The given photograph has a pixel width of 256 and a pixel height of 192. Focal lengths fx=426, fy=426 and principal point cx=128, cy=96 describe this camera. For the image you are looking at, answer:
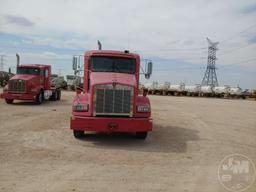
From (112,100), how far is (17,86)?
15.3 m

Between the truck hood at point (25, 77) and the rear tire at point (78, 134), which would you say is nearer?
the rear tire at point (78, 134)

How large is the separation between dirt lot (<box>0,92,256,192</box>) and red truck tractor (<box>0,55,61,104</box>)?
375 inches

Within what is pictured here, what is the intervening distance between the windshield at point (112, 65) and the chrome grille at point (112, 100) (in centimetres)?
165

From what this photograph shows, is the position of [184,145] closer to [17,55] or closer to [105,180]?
[105,180]

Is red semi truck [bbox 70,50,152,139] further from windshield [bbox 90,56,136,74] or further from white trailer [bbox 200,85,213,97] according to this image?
white trailer [bbox 200,85,213,97]

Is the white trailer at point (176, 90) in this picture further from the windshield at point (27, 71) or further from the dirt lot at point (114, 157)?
the dirt lot at point (114, 157)

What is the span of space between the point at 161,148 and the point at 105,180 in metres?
4.18

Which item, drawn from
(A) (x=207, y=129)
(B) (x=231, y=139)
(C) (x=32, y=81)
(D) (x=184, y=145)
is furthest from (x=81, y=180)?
(C) (x=32, y=81)

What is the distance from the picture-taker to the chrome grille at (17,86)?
85.6 ft

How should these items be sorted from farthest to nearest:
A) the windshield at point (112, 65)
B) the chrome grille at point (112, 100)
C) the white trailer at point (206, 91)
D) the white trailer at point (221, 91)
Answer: the white trailer at point (206, 91) < the white trailer at point (221, 91) < the windshield at point (112, 65) < the chrome grille at point (112, 100)

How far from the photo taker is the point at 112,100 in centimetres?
1228

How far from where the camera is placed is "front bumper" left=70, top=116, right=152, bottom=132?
12102mm

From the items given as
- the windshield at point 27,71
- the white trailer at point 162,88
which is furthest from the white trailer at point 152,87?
the windshield at point 27,71

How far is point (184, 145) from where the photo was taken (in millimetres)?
12602
